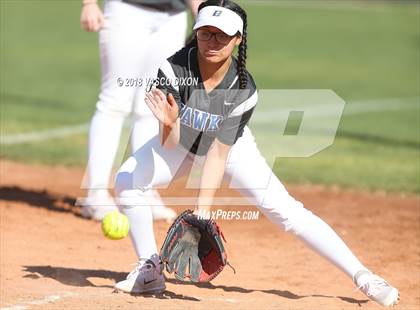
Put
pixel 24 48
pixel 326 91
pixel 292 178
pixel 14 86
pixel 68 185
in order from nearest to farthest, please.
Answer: pixel 68 185 < pixel 292 178 < pixel 14 86 < pixel 326 91 < pixel 24 48

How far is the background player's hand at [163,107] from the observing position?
5.70 m

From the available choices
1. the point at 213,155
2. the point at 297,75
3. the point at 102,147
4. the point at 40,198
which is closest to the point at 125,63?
the point at 102,147

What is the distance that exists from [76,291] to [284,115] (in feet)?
27.7

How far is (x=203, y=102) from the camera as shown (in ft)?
19.5

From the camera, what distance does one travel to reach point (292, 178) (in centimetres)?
1046

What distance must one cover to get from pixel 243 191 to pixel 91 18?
2.58 m

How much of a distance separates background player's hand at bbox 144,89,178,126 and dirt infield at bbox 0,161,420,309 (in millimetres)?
1105

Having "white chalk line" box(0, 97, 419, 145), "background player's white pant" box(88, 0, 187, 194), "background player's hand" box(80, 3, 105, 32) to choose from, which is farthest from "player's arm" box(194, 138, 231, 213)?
"white chalk line" box(0, 97, 419, 145)

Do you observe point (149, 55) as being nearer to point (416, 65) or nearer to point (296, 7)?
point (416, 65)

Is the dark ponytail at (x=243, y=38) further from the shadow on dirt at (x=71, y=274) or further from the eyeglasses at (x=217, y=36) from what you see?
the shadow on dirt at (x=71, y=274)

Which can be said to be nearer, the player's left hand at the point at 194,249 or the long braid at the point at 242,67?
the player's left hand at the point at 194,249

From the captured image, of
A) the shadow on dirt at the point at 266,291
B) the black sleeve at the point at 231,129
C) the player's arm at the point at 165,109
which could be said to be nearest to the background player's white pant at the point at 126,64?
the shadow on dirt at the point at 266,291

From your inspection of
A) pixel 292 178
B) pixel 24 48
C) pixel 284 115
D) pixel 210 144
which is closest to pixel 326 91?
pixel 284 115

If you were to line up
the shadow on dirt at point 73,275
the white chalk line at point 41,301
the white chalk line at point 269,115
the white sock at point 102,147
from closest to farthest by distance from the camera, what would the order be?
1. the white chalk line at point 41,301
2. the shadow on dirt at point 73,275
3. the white sock at point 102,147
4. the white chalk line at point 269,115
